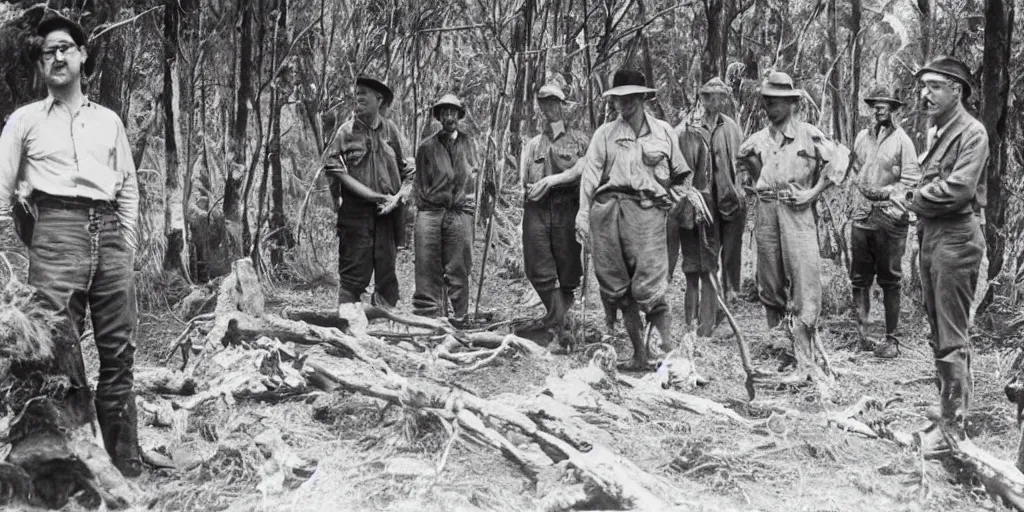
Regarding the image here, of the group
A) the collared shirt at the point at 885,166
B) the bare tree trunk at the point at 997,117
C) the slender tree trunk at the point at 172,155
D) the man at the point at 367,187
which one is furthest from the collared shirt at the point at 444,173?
the bare tree trunk at the point at 997,117

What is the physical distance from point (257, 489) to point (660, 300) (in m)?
3.59

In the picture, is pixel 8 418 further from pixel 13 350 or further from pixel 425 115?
pixel 425 115

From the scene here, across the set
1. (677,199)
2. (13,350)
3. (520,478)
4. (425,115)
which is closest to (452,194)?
(677,199)

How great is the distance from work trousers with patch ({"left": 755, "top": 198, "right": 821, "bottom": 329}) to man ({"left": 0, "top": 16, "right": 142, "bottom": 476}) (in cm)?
428

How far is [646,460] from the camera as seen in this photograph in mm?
5156

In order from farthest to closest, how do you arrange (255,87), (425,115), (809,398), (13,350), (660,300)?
(425,115)
(255,87)
(660,300)
(809,398)
(13,350)

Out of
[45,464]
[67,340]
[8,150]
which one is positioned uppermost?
[8,150]

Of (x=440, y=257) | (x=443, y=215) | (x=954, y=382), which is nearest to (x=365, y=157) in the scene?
(x=443, y=215)

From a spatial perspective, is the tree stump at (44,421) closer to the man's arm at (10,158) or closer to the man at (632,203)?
the man's arm at (10,158)

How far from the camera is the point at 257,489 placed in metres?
4.61

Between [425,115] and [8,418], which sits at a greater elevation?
[425,115]

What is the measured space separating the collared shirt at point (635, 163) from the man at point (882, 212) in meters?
1.81

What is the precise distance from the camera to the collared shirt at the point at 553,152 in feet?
27.1

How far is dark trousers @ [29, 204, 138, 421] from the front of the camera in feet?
14.9
